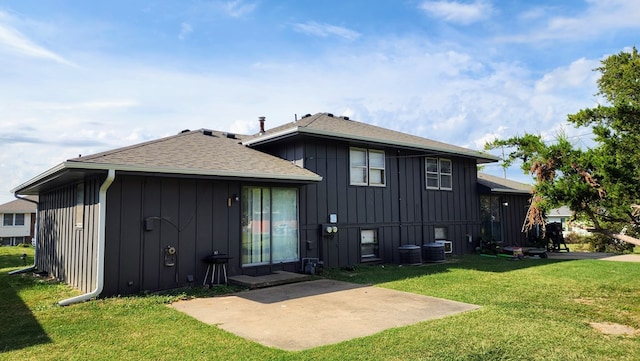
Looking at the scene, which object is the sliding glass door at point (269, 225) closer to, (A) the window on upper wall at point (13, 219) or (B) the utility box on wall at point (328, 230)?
(B) the utility box on wall at point (328, 230)

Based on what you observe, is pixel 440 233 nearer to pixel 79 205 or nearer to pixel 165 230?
pixel 165 230

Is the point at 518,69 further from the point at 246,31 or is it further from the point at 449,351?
the point at 449,351

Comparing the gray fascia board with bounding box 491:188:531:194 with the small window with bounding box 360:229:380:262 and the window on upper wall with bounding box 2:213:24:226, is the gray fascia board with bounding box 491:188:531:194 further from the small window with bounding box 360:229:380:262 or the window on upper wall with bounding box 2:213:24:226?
the window on upper wall with bounding box 2:213:24:226

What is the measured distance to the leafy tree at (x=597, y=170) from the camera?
16.3 feet

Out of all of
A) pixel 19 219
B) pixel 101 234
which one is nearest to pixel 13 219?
pixel 19 219

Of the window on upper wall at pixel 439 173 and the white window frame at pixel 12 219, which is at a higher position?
the window on upper wall at pixel 439 173

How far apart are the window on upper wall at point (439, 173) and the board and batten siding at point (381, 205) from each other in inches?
8.3

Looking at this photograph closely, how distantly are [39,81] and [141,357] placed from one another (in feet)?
30.6

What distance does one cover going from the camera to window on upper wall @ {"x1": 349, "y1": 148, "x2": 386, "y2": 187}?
452 inches

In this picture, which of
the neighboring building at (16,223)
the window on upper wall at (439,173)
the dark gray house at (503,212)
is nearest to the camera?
the window on upper wall at (439,173)

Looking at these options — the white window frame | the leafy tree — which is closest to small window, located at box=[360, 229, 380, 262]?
the leafy tree

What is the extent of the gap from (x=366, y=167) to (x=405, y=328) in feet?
23.0

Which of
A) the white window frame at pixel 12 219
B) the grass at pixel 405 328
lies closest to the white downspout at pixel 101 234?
the grass at pixel 405 328

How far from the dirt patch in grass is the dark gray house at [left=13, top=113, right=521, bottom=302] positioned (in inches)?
241
